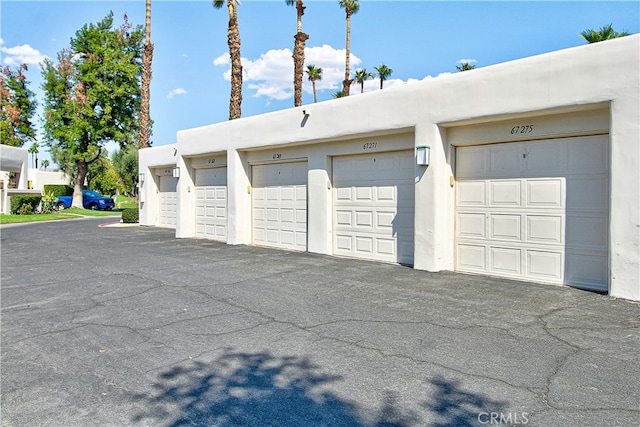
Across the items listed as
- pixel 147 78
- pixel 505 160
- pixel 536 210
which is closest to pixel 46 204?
pixel 147 78

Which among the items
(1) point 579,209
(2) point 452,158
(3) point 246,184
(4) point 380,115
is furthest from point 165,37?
(1) point 579,209

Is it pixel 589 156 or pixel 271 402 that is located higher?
pixel 589 156

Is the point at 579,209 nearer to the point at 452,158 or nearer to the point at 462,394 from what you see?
the point at 452,158

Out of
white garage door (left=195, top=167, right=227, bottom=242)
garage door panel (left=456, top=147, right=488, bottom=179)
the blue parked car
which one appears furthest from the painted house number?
the blue parked car

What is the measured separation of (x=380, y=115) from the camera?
9.76 m

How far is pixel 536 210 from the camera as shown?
313 inches

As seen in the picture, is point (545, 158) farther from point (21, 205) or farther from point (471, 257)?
point (21, 205)

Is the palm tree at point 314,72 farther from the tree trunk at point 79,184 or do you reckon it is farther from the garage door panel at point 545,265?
the garage door panel at point 545,265

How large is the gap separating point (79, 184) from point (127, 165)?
1224 centimetres

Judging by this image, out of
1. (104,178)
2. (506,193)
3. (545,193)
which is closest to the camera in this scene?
A: (545,193)

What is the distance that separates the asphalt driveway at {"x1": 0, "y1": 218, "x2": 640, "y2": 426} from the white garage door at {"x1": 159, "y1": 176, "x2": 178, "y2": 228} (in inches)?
435

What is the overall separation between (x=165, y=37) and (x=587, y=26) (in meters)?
21.1

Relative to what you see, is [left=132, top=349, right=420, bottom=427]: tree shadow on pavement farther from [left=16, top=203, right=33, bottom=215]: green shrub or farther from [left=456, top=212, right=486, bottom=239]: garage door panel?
[left=16, top=203, right=33, bottom=215]: green shrub

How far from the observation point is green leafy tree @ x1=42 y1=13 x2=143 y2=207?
3278 cm
